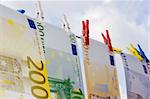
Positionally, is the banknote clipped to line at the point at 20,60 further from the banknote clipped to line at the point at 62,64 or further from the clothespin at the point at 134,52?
the clothespin at the point at 134,52

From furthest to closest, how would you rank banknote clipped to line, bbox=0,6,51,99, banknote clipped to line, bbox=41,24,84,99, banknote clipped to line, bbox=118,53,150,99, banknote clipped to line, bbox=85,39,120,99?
banknote clipped to line, bbox=118,53,150,99 < banknote clipped to line, bbox=85,39,120,99 < banknote clipped to line, bbox=41,24,84,99 < banknote clipped to line, bbox=0,6,51,99

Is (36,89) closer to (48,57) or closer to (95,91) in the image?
(48,57)

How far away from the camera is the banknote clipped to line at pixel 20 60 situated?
3832mm

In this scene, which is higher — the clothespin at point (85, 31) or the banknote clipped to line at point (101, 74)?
the clothespin at point (85, 31)

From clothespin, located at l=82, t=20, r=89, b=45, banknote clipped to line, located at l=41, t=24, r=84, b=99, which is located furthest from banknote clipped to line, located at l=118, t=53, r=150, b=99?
banknote clipped to line, located at l=41, t=24, r=84, b=99

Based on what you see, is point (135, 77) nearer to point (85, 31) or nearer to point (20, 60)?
point (85, 31)

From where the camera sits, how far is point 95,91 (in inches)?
188

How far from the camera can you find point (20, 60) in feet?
13.1

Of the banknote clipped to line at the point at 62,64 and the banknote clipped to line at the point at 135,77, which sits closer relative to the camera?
the banknote clipped to line at the point at 62,64

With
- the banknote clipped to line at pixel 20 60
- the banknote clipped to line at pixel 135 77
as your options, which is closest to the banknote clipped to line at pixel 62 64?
the banknote clipped to line at pixel 20 60

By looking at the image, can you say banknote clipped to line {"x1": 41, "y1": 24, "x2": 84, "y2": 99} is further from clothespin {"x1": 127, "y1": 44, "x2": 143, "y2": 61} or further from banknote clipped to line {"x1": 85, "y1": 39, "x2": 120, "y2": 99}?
clothespin {"x1": 127, "y1": 44, "x2": 143, "y2": 61}

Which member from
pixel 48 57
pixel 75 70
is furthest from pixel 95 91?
pixel 48 57

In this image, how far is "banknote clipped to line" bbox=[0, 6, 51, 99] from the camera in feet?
12.6

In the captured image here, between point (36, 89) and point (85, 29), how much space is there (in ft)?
3.37
